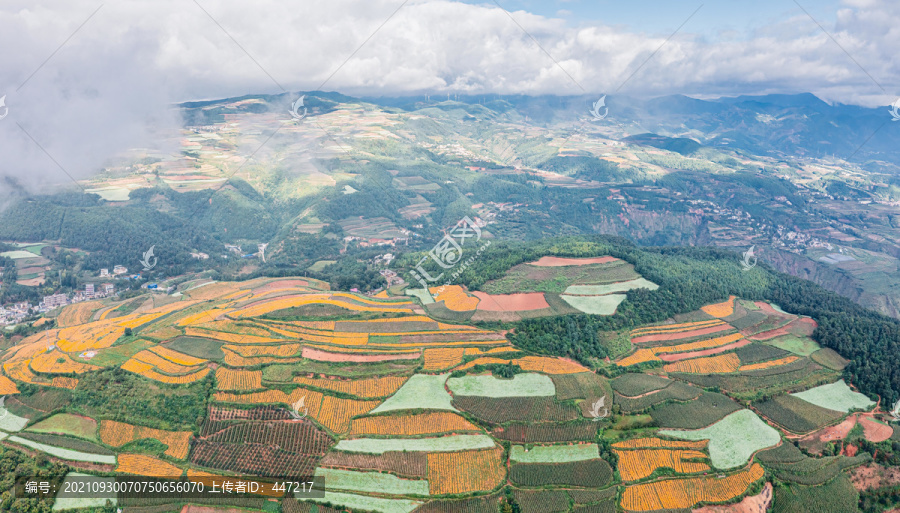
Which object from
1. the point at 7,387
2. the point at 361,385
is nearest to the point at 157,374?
the point at 7,387

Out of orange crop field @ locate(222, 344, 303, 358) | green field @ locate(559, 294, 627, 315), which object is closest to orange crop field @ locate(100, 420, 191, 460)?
orange crop field @ locate(222, 344, 303, 358)

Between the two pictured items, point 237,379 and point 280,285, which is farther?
point 280,285

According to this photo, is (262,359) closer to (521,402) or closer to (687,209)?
(521,402)

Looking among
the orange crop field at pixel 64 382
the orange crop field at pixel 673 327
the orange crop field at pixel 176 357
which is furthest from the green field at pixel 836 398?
the orange crop field at pixel 64 382

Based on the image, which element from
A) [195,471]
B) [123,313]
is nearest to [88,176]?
[123,313]

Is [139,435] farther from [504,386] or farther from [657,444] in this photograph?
[657,444]

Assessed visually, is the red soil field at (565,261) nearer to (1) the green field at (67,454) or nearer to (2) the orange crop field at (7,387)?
(1) the green field at (67,454)

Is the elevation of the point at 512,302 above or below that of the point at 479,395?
above
